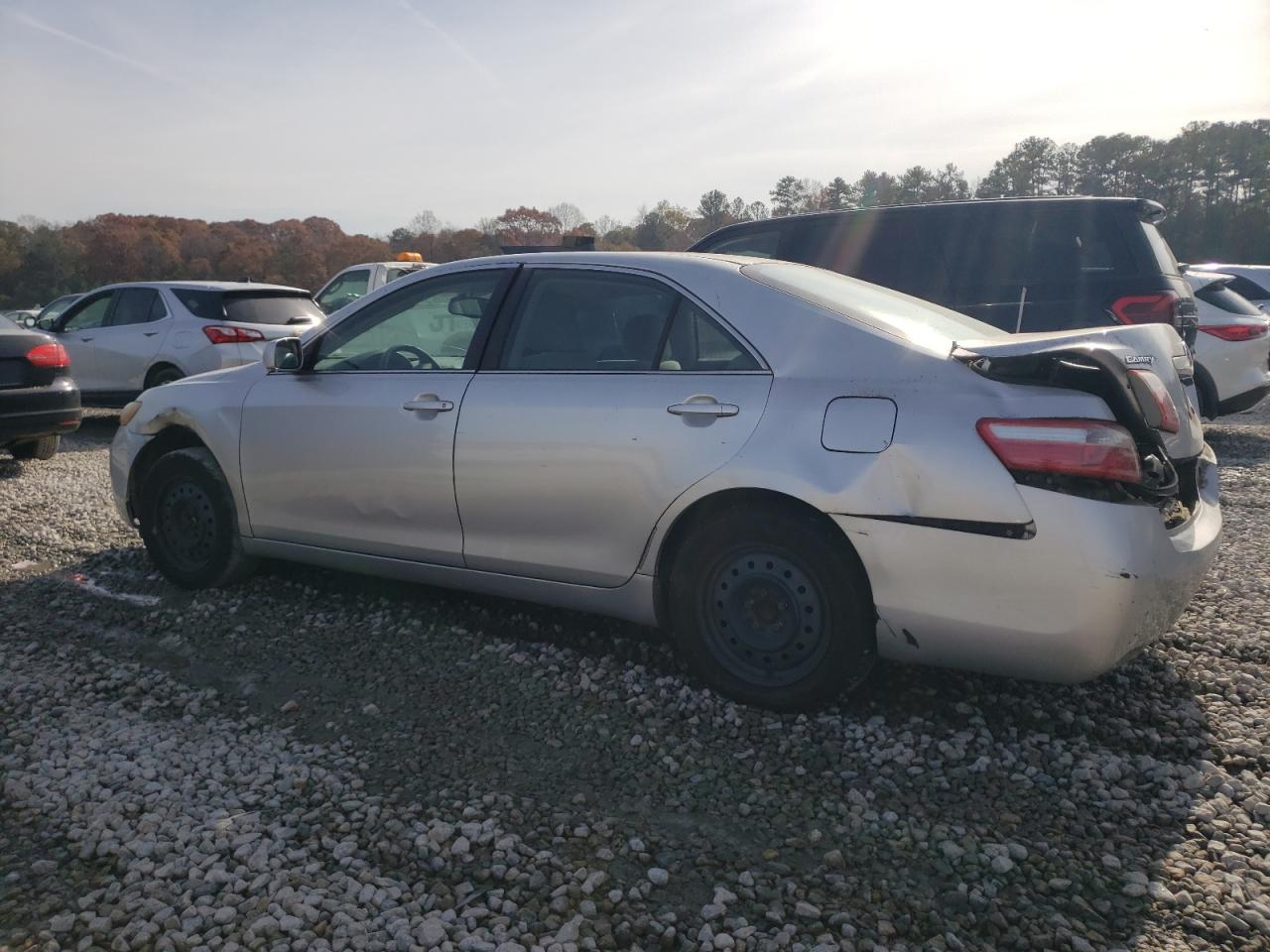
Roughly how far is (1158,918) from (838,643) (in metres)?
1.18

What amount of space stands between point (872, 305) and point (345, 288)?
12.5m

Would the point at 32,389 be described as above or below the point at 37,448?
above

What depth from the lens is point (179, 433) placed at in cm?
497

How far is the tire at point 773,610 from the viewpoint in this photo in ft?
10.5

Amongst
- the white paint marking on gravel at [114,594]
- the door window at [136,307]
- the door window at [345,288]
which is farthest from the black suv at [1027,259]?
the door window at [345,288]

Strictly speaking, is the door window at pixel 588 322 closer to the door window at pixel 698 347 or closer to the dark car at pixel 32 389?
the door window at pixel 698 347

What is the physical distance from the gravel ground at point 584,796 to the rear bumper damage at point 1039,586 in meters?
0.36

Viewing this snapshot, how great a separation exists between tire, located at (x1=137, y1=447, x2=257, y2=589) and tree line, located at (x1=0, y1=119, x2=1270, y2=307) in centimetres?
2918

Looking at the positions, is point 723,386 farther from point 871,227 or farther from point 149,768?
point 871,227

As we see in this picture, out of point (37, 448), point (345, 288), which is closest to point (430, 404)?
point (37, 448)

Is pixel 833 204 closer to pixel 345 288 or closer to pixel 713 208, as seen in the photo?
pixel 713 208

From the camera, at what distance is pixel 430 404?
13.3 ft

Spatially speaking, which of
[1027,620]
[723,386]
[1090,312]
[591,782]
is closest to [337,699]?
[591,782]

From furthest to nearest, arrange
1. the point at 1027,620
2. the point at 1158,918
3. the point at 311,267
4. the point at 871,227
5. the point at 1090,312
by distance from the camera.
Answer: the point at 311,267
the point at 871,227
the point at 1090,312
the point at 1027,620
the point at 1158,918
